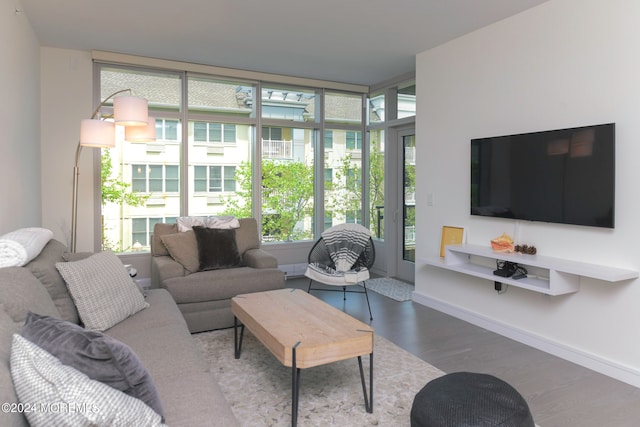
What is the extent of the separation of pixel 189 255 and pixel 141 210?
A: 1.56m

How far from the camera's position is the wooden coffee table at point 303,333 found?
2121 millimetres

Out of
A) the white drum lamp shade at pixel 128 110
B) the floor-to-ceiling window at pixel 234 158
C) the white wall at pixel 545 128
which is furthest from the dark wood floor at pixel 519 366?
the white drum lamp shade at pixel 128 110

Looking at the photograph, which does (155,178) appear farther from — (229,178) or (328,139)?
(328,139)

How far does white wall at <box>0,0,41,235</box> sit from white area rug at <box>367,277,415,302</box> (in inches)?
145

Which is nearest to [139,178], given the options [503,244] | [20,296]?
[20,296]

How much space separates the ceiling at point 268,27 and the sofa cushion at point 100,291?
2.17 metres

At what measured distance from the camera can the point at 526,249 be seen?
133 inches

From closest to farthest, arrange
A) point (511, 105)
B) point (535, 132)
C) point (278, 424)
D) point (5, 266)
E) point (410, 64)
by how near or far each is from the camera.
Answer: point (5, 266)
point (278, 424)
point (535, 132)
point (511, 105)
point (410, 64)

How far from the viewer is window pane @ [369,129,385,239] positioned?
19.6 ft

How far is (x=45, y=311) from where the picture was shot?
193 centimetres

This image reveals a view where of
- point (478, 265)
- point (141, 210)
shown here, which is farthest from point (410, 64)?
point (141, 210)

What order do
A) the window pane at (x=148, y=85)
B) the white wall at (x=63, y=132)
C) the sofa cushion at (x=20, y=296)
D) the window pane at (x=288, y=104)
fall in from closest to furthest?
the sofa cushion at (x=20, y=296)
the white wall at (x=63, y=132)
the window pane at (x=148, y=85)
the window pane at (x=288, y=104)

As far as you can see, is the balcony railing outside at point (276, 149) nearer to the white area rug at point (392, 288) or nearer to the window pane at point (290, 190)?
the window pane at point (290, 190)

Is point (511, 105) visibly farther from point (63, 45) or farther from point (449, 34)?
point (63, 45)
